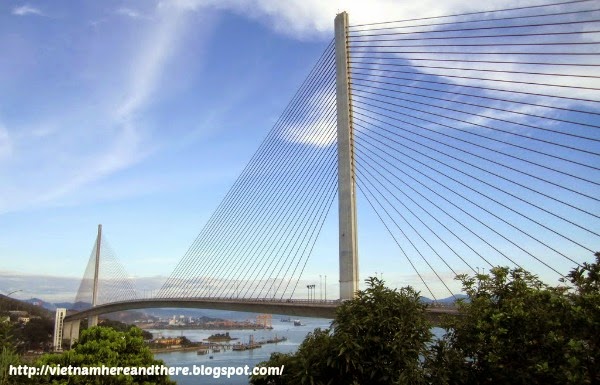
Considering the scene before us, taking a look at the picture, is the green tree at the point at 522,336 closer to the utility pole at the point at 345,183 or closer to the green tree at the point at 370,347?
the green tree at the point at 370,347

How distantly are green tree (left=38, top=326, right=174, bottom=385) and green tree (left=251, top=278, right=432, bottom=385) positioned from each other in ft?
16.1

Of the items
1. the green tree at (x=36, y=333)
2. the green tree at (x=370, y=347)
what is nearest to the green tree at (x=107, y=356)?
the green tree at (x=370, y=347)

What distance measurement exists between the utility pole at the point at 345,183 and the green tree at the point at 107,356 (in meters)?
10.3

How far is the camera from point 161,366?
1462 cm

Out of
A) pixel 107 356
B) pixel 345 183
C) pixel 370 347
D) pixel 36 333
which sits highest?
→ pixel 345 183

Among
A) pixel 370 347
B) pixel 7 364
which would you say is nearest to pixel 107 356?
pixel 7 364

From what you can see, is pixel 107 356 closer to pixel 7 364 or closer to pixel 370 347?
pixel 7 364

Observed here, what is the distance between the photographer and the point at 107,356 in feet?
Result: 45.3

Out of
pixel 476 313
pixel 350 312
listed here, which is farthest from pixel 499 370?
pixel 350 312

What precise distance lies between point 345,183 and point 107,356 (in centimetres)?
1315

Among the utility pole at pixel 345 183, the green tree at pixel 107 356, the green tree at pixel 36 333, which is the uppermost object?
the utility pole at pixel 345 183

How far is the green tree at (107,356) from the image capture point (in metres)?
13.0

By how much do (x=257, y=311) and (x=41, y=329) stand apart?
6664 cm

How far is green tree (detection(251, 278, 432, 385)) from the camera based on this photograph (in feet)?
31.5
